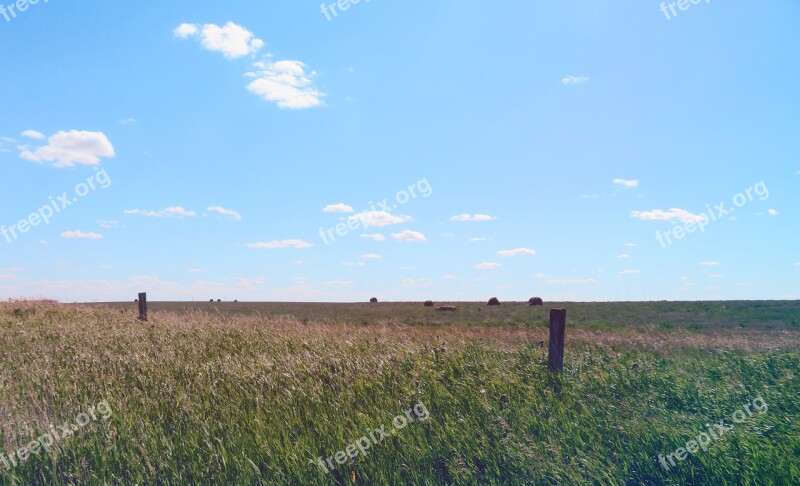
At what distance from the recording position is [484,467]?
4.48 metres

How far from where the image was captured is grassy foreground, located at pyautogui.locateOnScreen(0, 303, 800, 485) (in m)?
4.33

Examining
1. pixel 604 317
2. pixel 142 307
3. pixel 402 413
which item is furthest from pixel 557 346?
pixel 604 317

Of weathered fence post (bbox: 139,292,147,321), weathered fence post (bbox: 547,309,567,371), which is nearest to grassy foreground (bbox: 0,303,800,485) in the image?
weathered fence post (bbox: 547,309,567,371)

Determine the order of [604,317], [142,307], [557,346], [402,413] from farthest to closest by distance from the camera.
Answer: [604,317] → [142,307] → [557,346] → [402,413]

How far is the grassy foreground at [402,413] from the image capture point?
14.2 feet

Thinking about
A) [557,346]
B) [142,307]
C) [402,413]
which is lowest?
[402,413]

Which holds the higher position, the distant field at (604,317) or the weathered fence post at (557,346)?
the weathered fence post at (557,346)

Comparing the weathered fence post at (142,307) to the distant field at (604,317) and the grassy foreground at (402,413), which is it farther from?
the grassy foreground at (402,413)

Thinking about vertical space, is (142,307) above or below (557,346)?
above

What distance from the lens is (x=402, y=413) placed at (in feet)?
17.8

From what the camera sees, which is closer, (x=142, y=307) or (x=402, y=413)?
(x=402, y=413)

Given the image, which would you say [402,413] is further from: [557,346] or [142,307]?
[142,307]

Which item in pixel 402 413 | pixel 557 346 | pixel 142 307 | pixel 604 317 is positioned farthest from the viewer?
pixel 604 317

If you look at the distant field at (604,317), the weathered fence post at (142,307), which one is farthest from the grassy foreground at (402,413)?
the distant field at (604,317)
